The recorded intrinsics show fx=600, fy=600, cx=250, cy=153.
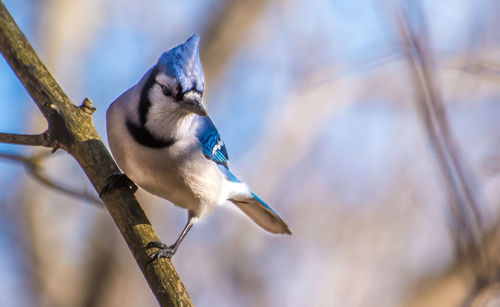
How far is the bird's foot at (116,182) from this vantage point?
1.88 meters

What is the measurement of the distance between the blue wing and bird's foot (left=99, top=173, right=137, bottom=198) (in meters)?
0.36

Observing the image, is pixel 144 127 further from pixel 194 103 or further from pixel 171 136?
pixel 194 103

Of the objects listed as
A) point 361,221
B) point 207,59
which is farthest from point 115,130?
point 361,221

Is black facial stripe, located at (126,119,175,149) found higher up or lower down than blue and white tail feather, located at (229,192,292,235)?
lower down

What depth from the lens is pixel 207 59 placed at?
5.64m

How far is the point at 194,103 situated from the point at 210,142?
18.4 inches

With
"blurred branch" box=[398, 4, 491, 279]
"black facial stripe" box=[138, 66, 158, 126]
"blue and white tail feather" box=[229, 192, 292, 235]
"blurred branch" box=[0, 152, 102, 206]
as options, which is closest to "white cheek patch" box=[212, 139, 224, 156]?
"blue and white tail feather" box=[229, 192, 292, 235]

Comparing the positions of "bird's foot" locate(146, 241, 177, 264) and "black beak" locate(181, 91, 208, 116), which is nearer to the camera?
"bird's foot" locate(146, 241, 177, 264)

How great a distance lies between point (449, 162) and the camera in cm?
104

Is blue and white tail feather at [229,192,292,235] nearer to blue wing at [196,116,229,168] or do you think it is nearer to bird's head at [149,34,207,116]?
blue wing at [196,116,229,168]

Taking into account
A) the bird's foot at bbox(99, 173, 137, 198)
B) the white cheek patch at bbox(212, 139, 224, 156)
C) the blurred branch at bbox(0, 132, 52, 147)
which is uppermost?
the white cheek patch at bbox(212, 139, 224, 156)

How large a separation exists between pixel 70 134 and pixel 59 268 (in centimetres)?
364

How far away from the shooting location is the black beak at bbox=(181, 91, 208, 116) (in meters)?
1.94

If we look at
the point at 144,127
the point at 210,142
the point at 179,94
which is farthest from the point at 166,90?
the point at 210,142
